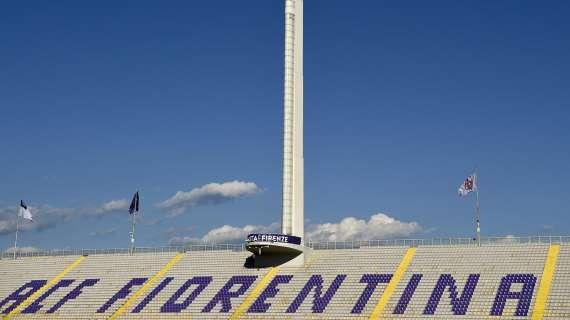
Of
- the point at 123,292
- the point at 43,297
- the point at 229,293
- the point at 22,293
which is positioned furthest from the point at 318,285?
the point at 22,293

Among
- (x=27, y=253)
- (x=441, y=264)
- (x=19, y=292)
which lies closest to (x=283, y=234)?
(x=441, y=264)

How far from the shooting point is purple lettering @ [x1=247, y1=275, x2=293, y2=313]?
74.4 meters

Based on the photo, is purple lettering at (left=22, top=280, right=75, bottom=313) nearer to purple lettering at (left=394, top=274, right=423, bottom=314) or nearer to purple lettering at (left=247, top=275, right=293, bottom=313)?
purple lettering at (left=247, top=275, right=293, bottom=313)

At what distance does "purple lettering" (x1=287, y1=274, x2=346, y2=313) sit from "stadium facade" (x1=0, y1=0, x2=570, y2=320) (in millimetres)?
109

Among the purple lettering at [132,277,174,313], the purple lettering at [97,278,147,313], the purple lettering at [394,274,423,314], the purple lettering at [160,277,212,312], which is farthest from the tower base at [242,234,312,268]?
the purple lettering at [394,274,423,314]

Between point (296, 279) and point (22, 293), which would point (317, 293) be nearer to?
point (296, 279)

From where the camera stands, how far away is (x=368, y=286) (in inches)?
2906

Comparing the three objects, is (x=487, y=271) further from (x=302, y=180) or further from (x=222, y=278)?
(x=222, y=278)

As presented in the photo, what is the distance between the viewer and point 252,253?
283 feet

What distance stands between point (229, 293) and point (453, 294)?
22.2 metres

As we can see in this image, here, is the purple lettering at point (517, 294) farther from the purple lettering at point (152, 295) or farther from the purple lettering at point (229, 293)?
the purple lettering at point (152, 295)

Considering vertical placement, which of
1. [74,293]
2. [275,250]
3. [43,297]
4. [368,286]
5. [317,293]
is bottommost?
[43,297]

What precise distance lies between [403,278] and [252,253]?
62.5ft

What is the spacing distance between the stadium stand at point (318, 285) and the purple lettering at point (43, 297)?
0.14 m
